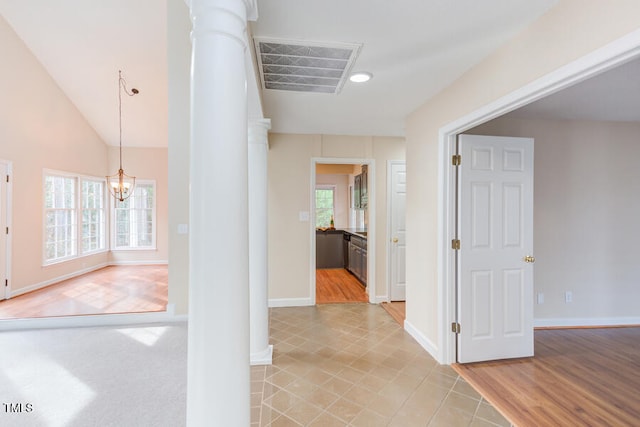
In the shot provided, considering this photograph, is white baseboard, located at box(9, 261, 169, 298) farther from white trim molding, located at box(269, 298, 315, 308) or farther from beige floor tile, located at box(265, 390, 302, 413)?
beige floor tile, located at box(265, 390, 302, 413)

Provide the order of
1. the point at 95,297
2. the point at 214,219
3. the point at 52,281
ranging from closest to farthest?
the point at 214,219 → the point at 95,297 → the point at 52,281

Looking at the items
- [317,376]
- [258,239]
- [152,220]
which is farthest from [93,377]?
[152,220]

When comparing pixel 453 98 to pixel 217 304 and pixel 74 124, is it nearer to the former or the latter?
pixel 217 304

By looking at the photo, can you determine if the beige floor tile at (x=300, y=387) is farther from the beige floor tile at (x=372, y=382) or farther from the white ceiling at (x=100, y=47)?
the white ceiling at (x=100, y=47)

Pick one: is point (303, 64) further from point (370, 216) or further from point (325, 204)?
point (325, 204)

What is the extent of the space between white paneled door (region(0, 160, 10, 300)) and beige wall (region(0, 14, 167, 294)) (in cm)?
10

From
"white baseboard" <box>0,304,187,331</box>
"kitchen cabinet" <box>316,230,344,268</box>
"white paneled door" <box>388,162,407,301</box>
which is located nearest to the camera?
"white baseboard" <box>0,304,187,331</box>

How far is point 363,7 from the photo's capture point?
5.25 feet

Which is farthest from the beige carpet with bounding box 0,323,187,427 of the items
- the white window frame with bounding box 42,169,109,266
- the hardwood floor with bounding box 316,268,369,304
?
the white window frame with bounding box 42,169,109,266

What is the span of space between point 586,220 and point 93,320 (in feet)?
19.4

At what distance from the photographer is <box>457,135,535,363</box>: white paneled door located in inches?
104

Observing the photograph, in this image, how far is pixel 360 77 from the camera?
2412 millimetres

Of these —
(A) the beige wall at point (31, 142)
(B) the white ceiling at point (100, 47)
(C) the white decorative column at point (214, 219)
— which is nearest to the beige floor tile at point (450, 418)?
(C) the white decorative column at point (214, 219)

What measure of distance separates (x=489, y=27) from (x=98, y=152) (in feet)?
A: 25.2
